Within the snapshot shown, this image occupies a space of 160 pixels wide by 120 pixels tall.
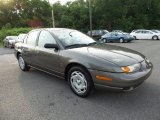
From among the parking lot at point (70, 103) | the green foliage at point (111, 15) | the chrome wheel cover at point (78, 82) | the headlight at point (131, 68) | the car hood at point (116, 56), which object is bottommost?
the parking lot at point (70, 103)

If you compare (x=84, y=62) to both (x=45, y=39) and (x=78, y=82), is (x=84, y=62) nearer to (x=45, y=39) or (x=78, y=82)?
(x=78, y=82)

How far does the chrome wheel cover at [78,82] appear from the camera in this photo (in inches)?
173

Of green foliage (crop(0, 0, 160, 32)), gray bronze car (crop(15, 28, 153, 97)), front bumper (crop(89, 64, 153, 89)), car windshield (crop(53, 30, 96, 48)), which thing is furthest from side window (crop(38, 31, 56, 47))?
green foliage (crop(0, 0, 160, 32))

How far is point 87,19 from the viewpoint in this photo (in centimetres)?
3722

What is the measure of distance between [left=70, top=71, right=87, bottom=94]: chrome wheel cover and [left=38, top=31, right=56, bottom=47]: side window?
1.08 meters

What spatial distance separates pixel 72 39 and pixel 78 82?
1.25 metres

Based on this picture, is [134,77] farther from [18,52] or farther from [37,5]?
[37,5]

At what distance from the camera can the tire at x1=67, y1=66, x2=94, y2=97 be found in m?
4.28

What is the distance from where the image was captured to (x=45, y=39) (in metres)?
5.50

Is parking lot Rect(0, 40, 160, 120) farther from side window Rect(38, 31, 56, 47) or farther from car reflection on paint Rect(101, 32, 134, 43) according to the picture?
car reflection on paint Rect(101, 32, 134, 43)

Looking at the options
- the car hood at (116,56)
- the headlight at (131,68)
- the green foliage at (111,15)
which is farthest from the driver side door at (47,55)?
the green foliage at (111,15)

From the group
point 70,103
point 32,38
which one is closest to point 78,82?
point 70,103

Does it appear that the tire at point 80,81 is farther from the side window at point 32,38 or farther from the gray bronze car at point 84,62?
the side window at point 32,38

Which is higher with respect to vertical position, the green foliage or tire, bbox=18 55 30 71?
the green foliage
